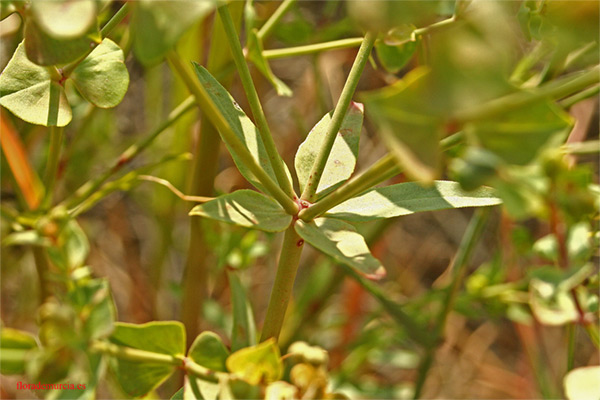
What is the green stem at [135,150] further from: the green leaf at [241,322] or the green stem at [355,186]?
the green stem at [355,186]

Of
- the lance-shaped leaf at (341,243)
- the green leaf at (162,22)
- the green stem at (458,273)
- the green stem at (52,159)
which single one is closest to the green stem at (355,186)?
the lance-shaped leaf at (341,243)

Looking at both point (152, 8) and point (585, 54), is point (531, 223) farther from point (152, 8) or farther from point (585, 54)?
point (152, 8)

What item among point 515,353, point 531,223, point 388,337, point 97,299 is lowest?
point 515,353

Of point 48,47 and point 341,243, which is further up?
point 48,47

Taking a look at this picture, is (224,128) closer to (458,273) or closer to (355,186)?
(355,186)

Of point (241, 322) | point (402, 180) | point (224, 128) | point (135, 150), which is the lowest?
point (402, 180)

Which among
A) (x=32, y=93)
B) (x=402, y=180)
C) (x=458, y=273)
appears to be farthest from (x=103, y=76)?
(x=402, y=180)

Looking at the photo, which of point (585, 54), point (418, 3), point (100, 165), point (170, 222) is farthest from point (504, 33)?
point (100, 165)

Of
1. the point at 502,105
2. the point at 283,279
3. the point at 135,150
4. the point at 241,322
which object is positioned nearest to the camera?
the point at 502,105
